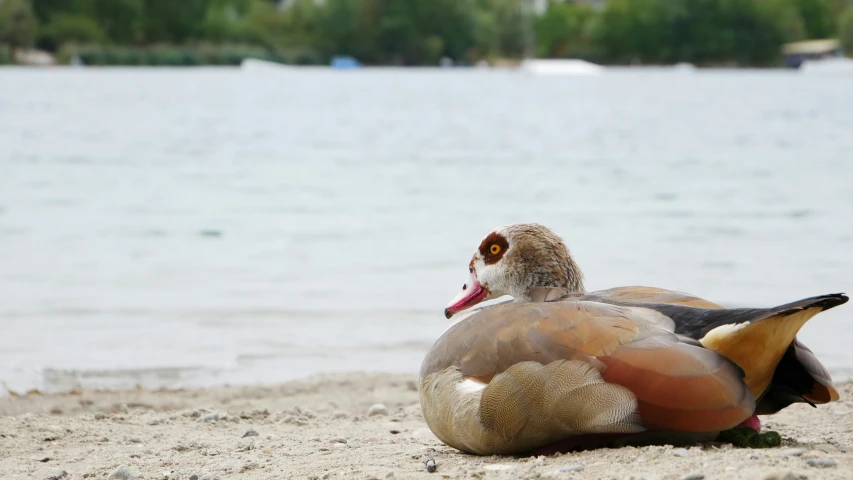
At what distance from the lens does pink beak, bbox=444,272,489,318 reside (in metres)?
4.53

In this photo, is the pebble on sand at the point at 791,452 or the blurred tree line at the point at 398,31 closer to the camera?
the pebble on sand at the point at 791,452

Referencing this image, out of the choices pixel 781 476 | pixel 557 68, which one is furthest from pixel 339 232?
pixel 557 68

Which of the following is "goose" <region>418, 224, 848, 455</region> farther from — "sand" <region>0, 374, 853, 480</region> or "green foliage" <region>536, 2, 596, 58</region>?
"green foliage" <region>536, 2, 596, 58</region>

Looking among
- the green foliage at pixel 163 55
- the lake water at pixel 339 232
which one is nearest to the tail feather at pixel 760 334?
the lake water at pixel 339 232

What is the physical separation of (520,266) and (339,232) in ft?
29.7

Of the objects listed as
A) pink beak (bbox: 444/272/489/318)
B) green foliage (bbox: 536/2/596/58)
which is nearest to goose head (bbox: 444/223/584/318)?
pink beak (bbox: 444/272/489/318)

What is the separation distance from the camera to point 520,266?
14.6 ft

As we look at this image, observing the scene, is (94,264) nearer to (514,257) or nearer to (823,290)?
(823,290)

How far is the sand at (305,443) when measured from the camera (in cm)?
357

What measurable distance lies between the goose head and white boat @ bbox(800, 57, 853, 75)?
112914mm

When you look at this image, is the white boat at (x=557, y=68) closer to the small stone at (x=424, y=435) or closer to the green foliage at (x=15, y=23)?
the green foliage at (x=15, y=23)

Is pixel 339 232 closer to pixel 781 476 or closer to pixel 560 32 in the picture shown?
pixel 781 476

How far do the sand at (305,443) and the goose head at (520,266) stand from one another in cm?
67

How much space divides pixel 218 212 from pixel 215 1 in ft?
399
